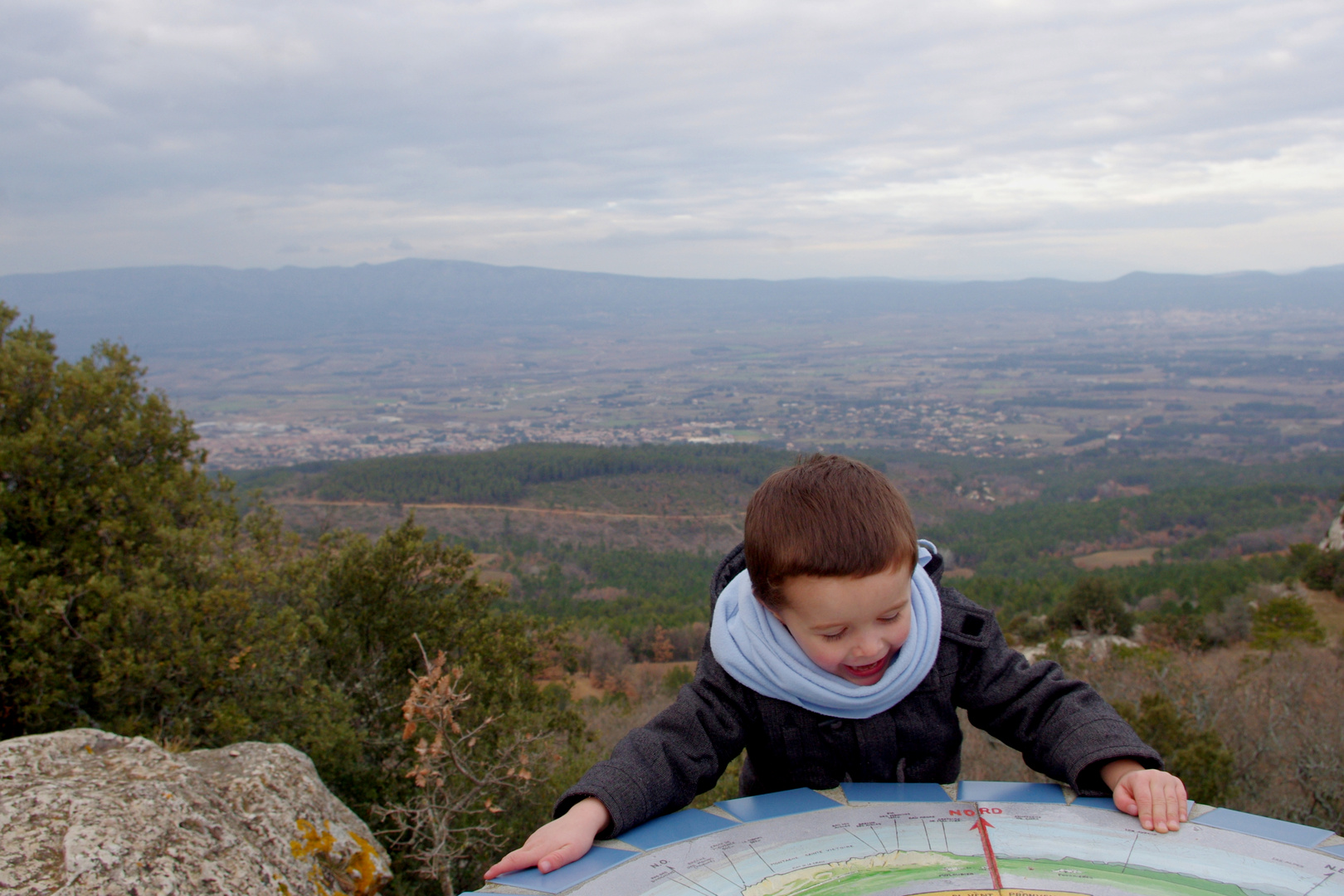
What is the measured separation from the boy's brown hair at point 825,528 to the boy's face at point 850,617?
0.03 metres

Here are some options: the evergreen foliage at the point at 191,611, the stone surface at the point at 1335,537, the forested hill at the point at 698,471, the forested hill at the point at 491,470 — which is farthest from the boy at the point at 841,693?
the forested hill at the point at 698,471

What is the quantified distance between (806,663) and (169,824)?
8.10 ft

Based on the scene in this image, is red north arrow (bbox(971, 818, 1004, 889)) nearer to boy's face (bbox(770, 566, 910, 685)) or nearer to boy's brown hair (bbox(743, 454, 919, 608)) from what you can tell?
boy's face (bbox(770, 566, 910, 685))

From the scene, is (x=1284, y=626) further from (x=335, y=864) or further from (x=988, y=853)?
(x=335, y=864)

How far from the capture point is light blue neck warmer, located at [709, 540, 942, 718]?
2340mm

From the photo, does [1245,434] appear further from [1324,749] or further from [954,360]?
[1324,749]

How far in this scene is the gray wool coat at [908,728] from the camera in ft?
7.75

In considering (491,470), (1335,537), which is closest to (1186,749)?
(1335,537)

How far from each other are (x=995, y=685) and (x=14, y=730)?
7471mm

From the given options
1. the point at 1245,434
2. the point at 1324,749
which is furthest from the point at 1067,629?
Answer: the point at 1245,434

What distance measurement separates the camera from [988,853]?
212 cm

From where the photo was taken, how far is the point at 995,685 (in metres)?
2.54

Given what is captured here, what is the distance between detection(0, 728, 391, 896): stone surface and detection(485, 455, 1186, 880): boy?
1.41 metres

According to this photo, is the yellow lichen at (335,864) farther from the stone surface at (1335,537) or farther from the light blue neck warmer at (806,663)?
the stone surface at (1335,537)
